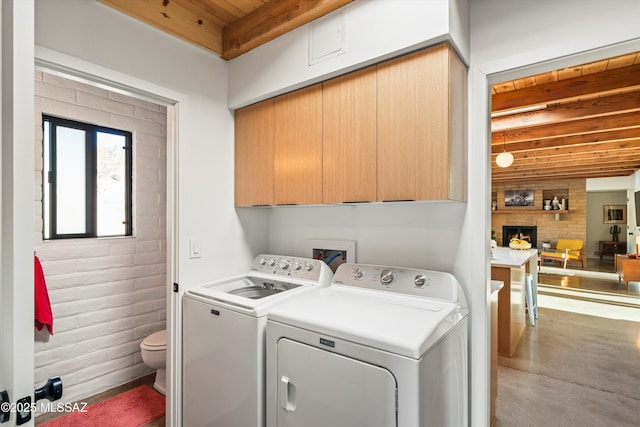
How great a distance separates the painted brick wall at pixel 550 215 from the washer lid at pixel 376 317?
9.53 meters

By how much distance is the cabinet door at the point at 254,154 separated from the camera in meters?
2.07

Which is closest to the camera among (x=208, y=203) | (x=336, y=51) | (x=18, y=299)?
(x=18, y=299)

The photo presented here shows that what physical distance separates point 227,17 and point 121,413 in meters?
2.74

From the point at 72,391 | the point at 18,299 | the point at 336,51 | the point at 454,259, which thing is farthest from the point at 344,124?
the point at 72,391

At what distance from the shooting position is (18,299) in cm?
70

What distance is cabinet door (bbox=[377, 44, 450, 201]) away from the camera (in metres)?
1.41

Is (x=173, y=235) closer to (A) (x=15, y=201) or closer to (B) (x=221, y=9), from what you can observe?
(A) (x=15, y=201)

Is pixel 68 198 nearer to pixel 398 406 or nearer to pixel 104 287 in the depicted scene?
pixel 104 287

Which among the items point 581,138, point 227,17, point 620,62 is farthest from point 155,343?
point 581,138

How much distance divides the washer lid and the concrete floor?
1.45 metres

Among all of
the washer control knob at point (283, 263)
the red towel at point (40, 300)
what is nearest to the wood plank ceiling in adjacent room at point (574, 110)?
the washer control knob at point (283, 263)

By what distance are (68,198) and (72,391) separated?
1.40 metres

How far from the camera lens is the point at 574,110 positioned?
3346 millimetres

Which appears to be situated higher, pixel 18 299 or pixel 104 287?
pixel 18 299
